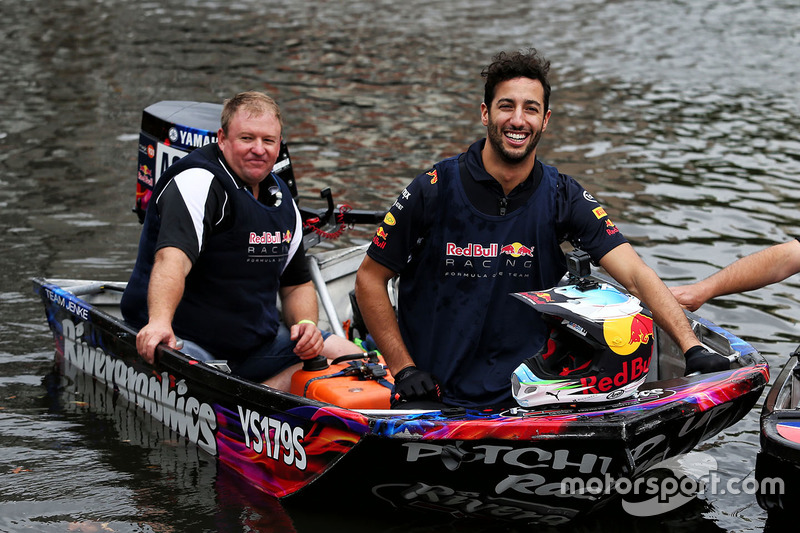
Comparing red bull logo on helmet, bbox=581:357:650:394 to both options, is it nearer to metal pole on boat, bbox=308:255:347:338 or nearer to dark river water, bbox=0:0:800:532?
dark river water, bbox=0:0:800:532

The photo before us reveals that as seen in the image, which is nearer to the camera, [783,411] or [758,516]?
[783,411]

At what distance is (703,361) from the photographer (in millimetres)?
4773

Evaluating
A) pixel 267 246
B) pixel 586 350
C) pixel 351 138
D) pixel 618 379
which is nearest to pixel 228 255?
pixel 267 246

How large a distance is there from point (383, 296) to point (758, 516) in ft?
7.33

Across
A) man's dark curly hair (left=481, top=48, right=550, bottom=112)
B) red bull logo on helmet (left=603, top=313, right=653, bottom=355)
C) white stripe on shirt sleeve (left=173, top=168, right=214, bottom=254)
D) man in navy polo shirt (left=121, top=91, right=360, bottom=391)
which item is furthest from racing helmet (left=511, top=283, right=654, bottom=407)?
white stripe on shirt sleeve (left=173, top=168, right=214, bottom=254)

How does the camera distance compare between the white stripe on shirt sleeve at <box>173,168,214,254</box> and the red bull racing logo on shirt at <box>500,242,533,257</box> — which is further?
the white stripe on shirt sleeve at <box>173,168,214,254</box>

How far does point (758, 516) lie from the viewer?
17.1 ft

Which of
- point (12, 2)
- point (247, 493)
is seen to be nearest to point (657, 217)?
point (247, 493)

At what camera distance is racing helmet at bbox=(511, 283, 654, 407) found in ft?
13.9

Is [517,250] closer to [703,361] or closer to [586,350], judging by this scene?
[586,350]

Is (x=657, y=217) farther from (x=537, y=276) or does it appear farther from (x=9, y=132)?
(x=9, y=132)

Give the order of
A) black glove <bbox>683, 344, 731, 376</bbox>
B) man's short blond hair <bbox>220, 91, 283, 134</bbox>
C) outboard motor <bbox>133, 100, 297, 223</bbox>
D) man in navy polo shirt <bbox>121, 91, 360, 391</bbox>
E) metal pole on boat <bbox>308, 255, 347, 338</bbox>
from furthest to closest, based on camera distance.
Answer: outboard motor <bbox>133, 100, 297, 223</bbox>, metal pole on boat <bbox>308, 255, 347, 338</bbox>, man's short blond hair <bbox>220, 91, 283, 134</bbox>, man in navy polo shirt <bbox>121, 91, 360, 391</bbox>, black glove <bbox>683, 344, 731, 376</bbox>

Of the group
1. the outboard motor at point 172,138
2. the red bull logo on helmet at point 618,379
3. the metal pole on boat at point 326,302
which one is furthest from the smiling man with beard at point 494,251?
the outboard motor at point 172,138

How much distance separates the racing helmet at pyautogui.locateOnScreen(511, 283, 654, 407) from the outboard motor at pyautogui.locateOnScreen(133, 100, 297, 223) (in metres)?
2.92
